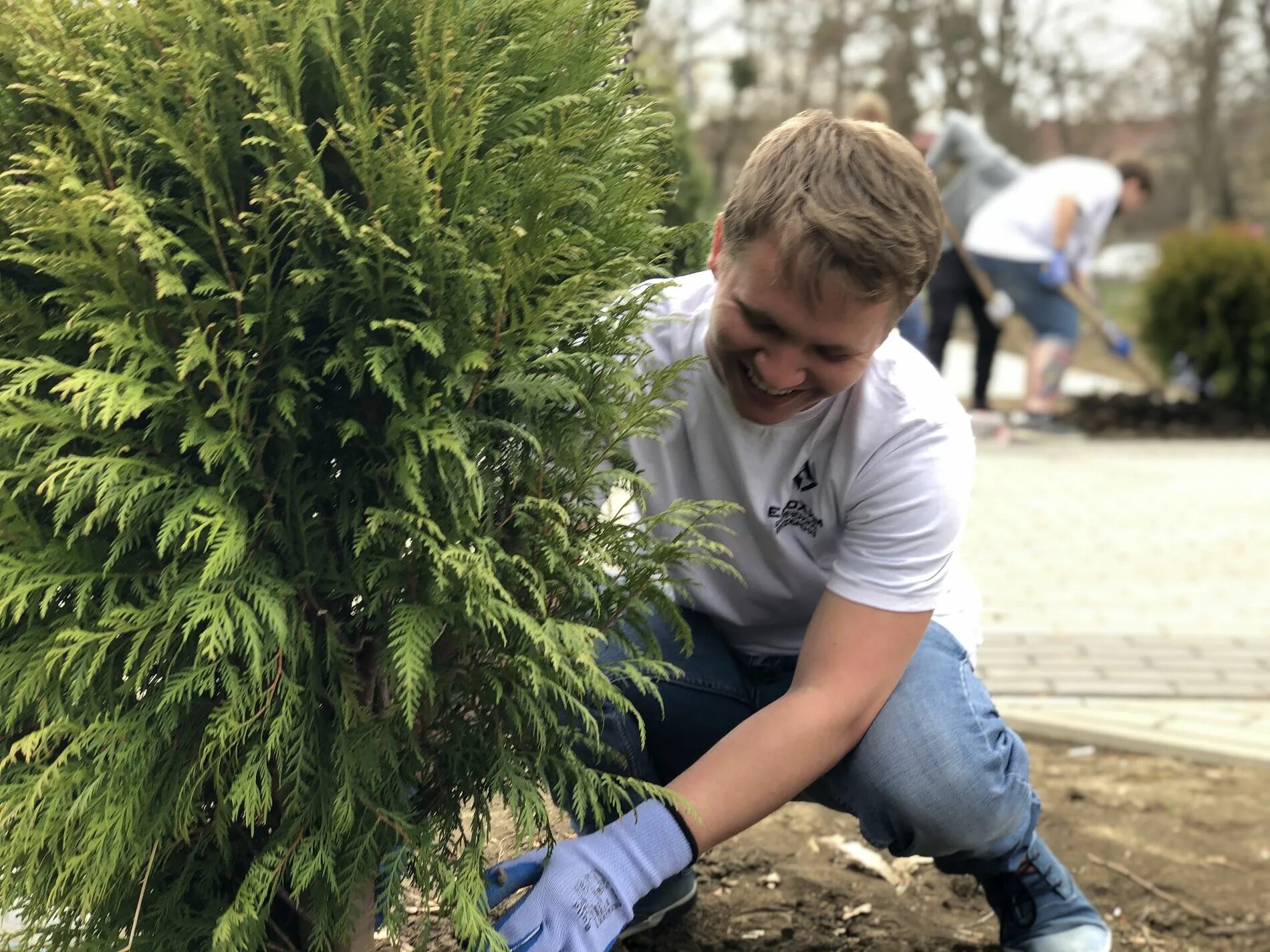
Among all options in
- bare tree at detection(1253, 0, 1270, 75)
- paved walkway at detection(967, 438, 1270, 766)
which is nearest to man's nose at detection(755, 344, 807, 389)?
paved walkway at detection(967, 438, 1270, 766)

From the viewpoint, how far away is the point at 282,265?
5.00 feet

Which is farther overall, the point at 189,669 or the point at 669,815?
the point at 669,815

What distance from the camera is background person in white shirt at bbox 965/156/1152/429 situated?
9.27 metres

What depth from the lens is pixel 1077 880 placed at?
287cm

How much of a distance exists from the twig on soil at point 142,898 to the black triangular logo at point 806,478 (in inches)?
48.1

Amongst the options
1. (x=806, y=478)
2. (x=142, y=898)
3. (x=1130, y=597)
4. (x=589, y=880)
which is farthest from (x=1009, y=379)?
(x=142, y=898)

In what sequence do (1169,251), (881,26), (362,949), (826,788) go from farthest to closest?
(881,26) < (1169,251) < (826,788) < (362,949)

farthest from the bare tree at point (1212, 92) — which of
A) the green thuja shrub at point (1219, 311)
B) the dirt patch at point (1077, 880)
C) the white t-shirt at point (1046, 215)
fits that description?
the dirt patch at point (1077, 880)

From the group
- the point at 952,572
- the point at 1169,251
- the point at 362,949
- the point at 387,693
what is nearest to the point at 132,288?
the point at 387,693

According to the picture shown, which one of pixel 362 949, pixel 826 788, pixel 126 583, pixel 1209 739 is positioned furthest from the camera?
pixel 1209 739

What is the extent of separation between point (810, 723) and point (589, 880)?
45 centimetres

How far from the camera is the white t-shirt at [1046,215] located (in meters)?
9.28

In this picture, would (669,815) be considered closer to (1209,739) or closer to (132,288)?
(132,288)

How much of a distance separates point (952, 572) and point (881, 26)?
2052cm
